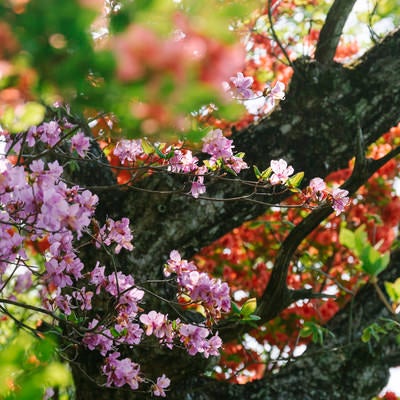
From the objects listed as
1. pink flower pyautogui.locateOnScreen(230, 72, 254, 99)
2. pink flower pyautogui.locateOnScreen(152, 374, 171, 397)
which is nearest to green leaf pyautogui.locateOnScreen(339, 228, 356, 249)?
pink flower pyautogui.locateOnScreen(230, 72, 254, 99)

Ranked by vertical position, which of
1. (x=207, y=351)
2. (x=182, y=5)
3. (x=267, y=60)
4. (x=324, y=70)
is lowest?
(x=182, y=5)

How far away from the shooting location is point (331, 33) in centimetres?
320

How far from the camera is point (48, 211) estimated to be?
140 cm

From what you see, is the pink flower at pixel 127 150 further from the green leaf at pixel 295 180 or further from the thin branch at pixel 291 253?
the thin branch at pixel 291 253

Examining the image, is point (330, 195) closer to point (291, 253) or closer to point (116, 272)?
point (291, 253)

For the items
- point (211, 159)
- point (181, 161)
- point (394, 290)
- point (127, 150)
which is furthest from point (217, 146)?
point (394, 290)

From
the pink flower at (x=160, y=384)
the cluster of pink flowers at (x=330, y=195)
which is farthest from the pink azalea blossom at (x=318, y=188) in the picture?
the pink flower at (x=160, y=384)

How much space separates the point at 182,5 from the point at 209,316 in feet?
5.02

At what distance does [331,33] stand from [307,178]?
2.89 feet

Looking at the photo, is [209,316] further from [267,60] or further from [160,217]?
[267,60]

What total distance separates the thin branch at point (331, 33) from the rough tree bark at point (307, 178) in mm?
82

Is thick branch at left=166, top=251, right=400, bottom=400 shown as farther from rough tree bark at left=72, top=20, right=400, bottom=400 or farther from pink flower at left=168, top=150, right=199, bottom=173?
pink flower at left=168, top=150, right=199, bottom=173

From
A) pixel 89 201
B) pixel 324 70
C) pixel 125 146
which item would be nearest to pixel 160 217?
pixel 125 146

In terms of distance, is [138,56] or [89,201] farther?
[89,201]
